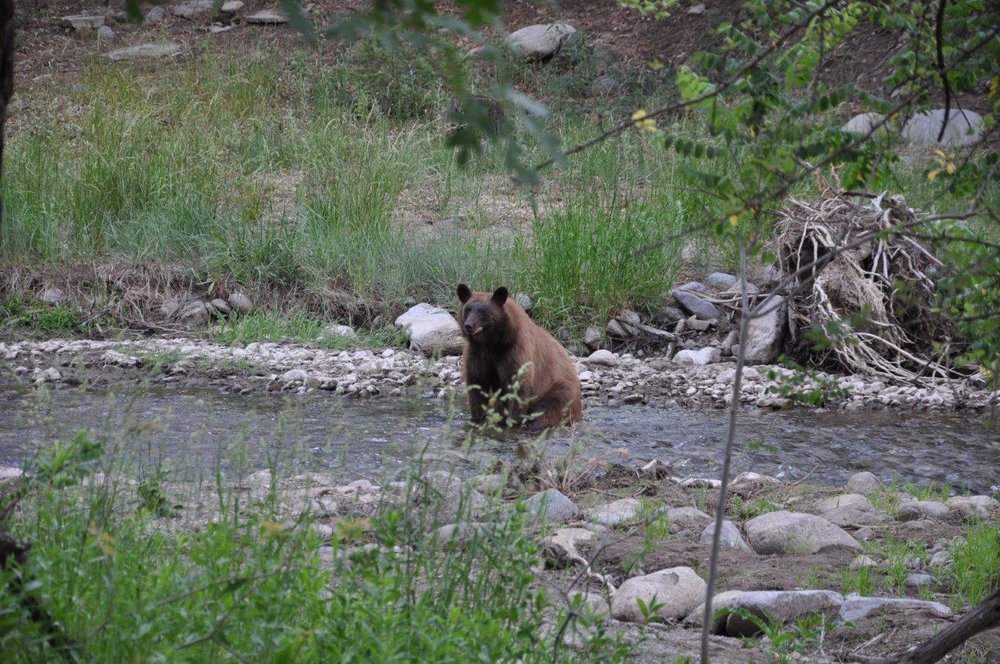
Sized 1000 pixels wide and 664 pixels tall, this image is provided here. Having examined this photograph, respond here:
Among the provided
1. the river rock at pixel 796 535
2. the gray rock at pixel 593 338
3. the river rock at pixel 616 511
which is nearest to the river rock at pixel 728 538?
the river rock at pixel 796 535

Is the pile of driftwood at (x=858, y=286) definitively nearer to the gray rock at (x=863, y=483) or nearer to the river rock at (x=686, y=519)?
the gray rock at (x=863, y=483)

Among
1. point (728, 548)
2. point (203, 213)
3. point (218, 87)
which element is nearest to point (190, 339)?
point (203, 213)

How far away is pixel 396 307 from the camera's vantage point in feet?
35.9

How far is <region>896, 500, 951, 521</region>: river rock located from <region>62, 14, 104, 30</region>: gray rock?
1950 centimetres

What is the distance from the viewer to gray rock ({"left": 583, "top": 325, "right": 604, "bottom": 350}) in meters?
10.5

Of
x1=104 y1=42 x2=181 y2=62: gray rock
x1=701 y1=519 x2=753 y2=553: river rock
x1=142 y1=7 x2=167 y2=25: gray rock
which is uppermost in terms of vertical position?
x1=142 y1=7 x2=167 y2=25: gray rock

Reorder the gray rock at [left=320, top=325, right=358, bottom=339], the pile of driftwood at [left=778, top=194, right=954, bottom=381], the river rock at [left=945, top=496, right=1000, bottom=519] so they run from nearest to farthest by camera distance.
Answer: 1. the river rock at [left=945, top=496, right=1000, bottom=519]
2. the pile of driftwood at [left=778, top=194, right=954, bottom=381]
3. the gray rock at [left=320, top=325, right=358, bottom=339]

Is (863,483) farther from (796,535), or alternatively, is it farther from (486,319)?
(486,319)

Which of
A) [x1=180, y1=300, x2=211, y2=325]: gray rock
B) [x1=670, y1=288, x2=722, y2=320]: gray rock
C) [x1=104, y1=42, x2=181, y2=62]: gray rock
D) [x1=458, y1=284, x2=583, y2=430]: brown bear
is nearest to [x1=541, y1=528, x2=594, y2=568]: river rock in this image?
[x1=458, y1=284, x2=583, y2=430]: brown bear

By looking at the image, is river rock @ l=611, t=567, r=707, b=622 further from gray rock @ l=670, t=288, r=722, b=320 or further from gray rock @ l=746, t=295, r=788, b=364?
gray rock @ l=670, t=288, r=722, b=320

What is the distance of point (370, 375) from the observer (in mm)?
9250

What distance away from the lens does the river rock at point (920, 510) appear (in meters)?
5.30

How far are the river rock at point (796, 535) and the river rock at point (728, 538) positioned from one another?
0.08 meters

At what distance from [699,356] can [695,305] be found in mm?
953
